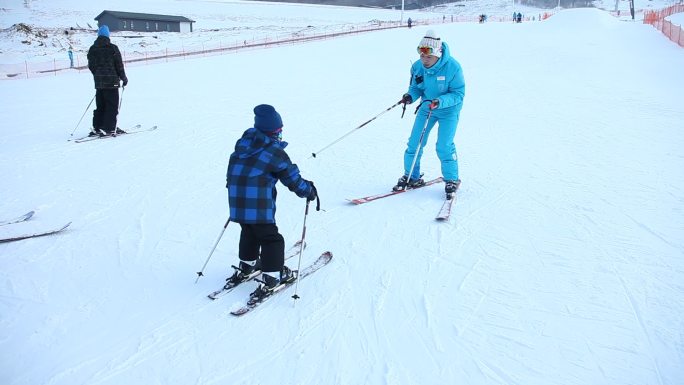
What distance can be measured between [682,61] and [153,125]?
55.8 ft

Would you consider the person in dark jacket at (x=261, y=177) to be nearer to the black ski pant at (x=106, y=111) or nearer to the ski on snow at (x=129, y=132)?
the ski on snow at (x=129, y=132)

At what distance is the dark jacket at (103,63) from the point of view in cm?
816

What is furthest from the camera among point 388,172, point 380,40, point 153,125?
point 380,40

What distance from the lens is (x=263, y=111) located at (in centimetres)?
312

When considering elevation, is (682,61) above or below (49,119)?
above

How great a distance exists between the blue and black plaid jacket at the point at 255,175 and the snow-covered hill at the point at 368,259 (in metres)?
0.70

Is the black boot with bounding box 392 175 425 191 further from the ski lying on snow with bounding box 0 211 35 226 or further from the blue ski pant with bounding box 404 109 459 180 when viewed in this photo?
the ski lying on snow with bounding box 0 211 35 226

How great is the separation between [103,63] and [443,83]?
19.8 feet

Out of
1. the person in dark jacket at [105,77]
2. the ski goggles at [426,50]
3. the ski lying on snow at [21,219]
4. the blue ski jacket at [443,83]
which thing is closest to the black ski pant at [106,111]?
the person in dark jacket at [105,77]

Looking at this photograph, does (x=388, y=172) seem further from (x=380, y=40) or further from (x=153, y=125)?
(x=380, y=40)

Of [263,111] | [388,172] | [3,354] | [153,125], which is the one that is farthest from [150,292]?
[153,125]

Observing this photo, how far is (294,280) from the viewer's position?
11.9 feet

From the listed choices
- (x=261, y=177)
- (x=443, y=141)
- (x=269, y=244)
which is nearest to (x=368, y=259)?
(x=269, y=244)

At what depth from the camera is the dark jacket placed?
816 centimetres
